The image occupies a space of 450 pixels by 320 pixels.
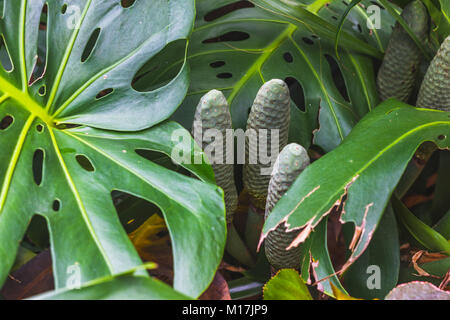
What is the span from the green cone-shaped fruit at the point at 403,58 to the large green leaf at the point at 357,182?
20 cm

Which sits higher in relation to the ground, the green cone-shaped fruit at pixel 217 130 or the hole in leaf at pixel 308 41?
the hole in leaf at pixel 308 41

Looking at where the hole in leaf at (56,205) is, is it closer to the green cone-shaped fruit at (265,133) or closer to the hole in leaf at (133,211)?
the hole in leaf at (133,211)

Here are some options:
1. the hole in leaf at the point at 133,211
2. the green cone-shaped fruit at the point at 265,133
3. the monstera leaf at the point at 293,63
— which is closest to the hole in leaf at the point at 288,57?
the monstera leaf at the point at 293,63

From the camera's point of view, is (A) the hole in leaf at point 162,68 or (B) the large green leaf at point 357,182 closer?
(B) the large green leaf at point 357,182

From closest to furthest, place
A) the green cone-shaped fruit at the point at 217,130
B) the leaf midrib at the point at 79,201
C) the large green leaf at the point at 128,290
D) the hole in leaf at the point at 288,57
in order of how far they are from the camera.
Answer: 1. the large green leaf at the point at 128,290
2. the leaf midrib at the point at 79,201
3. the green cone-shaped fruit at the point at 217,130
4. the hole in leaf at the point at 288,57

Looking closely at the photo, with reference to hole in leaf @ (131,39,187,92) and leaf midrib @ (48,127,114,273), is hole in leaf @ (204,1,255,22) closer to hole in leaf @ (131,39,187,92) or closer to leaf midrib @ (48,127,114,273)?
hole in leaf @ (131,39,187,92)

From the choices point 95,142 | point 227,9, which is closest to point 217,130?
point 95,142

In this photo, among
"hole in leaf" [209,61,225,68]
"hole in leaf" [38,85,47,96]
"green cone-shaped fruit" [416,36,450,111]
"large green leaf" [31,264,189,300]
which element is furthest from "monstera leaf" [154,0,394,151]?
"large green leaf" [31,264,189,300]

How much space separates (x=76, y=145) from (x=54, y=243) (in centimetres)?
17

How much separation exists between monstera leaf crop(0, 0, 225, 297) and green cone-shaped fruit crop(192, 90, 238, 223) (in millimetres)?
29

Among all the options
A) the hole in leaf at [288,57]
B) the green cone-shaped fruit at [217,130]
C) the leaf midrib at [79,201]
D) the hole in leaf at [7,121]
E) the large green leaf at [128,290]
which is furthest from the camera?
the hole in leaf at [288,57]

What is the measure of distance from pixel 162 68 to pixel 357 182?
40 centimetres

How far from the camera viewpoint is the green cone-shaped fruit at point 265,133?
66 cm

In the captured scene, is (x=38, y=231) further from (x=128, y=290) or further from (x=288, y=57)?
(x=288, y=57)
